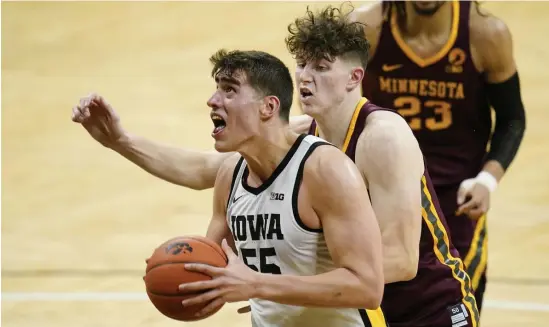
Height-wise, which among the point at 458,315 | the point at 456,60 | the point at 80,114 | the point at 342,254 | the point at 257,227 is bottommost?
the point at 458,315

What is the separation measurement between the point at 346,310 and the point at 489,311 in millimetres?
3478

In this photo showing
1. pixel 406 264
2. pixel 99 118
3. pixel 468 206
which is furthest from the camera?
pixel 468 206

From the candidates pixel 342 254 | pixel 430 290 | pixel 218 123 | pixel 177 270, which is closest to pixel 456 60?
pixel 430 290

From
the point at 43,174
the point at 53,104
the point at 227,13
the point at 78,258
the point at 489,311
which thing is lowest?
the point at 489,311

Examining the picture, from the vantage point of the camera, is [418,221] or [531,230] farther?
[531,230]

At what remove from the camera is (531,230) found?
28.2 ft

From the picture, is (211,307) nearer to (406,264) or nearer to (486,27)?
(406,264)

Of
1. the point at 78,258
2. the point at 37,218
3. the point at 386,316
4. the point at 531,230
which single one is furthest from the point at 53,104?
the point at 386,316

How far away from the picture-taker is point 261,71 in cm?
396

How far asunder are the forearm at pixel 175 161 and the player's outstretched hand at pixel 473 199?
3.75 ft

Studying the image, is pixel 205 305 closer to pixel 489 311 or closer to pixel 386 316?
pixel 386 316

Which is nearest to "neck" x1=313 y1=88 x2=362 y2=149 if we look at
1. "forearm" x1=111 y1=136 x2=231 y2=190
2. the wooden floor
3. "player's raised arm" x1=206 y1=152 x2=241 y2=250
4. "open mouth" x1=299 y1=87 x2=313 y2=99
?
"open mouth" x1=299 y1=87 x2=313 y2=99

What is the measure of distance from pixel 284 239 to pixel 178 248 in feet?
1.38

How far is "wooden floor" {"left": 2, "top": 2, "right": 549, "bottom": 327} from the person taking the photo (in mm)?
7582
